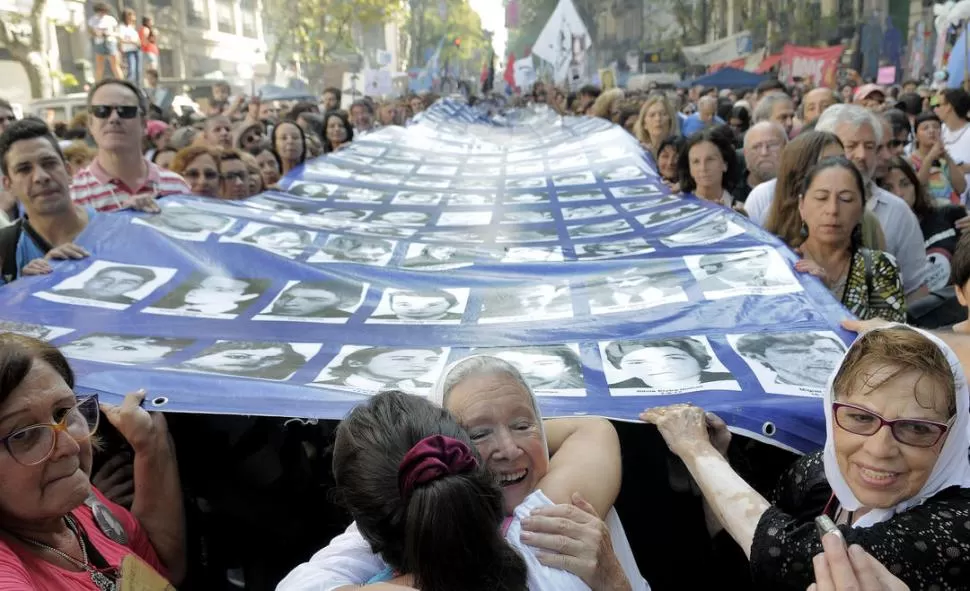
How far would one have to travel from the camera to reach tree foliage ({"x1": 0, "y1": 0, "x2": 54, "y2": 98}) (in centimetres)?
2077

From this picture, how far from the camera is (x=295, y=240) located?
166 inches

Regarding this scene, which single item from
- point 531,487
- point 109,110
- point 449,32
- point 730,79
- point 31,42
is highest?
Answer: point 449,32

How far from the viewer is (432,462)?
1.32m

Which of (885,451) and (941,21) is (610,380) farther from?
(941,21)

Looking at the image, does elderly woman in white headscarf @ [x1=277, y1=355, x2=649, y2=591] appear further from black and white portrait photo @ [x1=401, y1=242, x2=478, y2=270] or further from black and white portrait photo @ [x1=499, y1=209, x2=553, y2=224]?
black and white portrait photo @ [x1=499, y1=209, x2=553, y2=224]

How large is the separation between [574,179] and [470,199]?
3.34 feet

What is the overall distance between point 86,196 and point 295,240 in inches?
50.6

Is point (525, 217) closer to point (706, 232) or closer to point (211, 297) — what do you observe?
point (706, 232)

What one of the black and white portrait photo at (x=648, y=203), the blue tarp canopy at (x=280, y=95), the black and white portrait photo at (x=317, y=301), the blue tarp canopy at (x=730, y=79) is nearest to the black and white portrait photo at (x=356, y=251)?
the black and white portrait photo at (x=317, y=301)

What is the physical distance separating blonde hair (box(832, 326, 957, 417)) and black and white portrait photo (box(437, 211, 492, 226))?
3376 millimetres

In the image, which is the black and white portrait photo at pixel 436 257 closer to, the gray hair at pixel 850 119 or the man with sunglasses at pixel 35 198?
the man with sunglasses at pixel 35 198

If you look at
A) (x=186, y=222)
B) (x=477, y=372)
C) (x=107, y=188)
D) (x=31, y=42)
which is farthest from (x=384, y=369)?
(x=31, y=42)

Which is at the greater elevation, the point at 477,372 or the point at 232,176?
the point at 232,176

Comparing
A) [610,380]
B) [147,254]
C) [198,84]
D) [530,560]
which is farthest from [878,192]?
[198,84]
